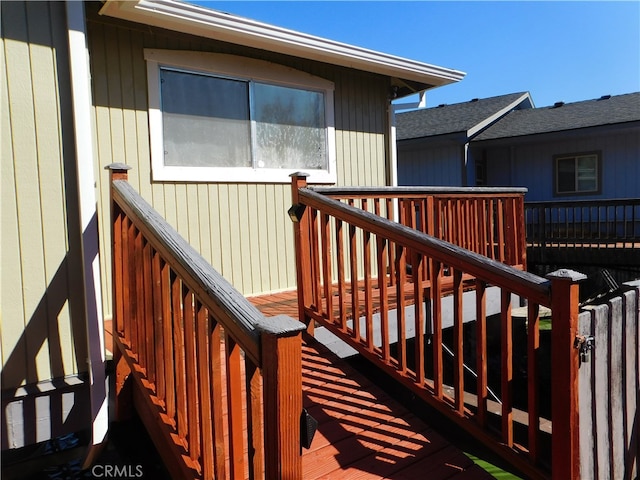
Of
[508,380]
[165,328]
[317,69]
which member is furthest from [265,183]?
[508,380]

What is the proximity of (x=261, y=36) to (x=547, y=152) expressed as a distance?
33.8ft

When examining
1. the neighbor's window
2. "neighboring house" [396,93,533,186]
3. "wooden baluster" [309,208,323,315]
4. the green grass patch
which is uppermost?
"neighboring house" [396,93,533,186]

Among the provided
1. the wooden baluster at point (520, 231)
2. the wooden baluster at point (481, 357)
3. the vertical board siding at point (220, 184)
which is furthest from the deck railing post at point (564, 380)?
the vertical board siding at point (220, 184)

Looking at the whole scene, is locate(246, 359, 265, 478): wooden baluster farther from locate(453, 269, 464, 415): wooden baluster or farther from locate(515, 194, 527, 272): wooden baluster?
locate(515, 194, 527, 272): wooden baluster

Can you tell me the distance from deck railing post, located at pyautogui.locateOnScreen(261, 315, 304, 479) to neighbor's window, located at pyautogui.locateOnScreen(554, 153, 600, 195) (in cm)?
1249

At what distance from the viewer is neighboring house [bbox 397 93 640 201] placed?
1117 centimetres

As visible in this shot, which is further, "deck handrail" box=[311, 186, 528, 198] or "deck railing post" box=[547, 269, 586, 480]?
"deck handrail" box=[311, 186, 528, 198]

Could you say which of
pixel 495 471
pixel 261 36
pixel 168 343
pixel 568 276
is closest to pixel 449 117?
pixel 261 36

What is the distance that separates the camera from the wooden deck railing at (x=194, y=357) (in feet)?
4.33

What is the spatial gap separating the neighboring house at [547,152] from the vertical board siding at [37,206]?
34.2ft

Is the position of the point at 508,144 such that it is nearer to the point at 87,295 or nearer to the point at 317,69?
the point at 317,69

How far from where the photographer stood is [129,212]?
93.7 inches

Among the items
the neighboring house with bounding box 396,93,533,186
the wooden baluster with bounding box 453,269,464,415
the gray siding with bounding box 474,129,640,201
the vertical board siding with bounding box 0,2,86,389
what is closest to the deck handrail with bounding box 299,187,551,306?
the wooden baluster with bounding box 453,269,464,415

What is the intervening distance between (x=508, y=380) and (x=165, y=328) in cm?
159
